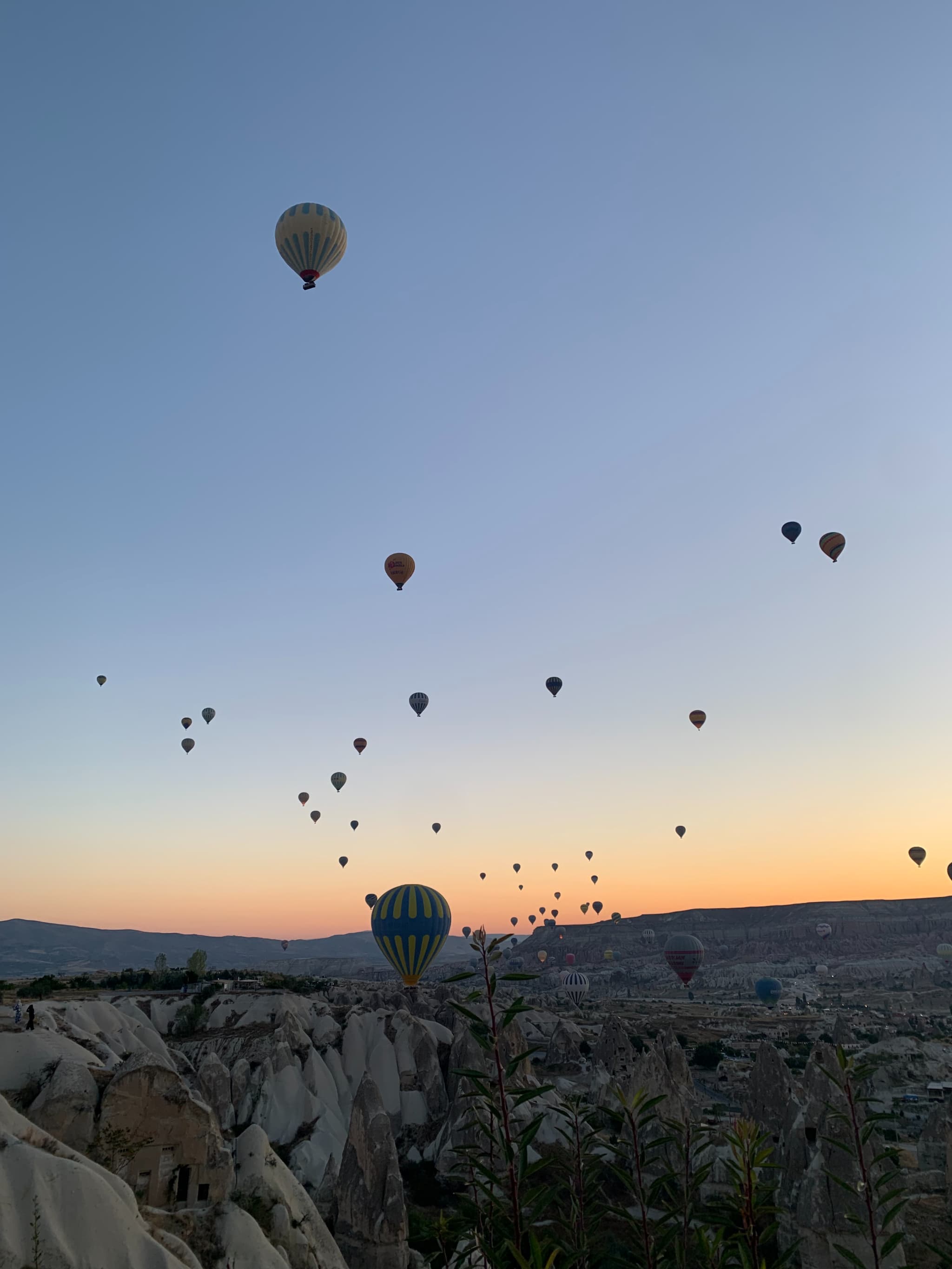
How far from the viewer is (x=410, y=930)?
1986 inches

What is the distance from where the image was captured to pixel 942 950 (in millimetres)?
158875

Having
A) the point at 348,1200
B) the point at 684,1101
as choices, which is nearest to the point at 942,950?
the point at 684,1101

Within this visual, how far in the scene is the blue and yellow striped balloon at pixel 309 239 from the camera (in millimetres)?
39844

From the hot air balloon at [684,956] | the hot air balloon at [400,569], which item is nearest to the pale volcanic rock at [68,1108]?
the hot air balloon at [400,569]

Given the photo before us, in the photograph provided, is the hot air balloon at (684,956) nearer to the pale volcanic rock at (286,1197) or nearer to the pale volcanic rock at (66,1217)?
the pale volcanic rock at (286,1197)

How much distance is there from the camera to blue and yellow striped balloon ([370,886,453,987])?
5044 centimetres

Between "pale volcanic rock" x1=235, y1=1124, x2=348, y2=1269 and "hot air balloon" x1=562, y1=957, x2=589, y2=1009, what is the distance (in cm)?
13069

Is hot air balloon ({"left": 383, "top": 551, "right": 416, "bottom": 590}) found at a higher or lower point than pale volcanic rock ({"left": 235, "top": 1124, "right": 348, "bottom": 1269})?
higher

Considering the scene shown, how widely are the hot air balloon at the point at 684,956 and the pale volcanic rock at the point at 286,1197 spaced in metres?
71.3

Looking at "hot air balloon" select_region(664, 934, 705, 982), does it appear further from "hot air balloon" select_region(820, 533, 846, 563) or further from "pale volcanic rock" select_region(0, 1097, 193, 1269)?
"pale volcanic rock" select_region(0, 1097, 193, 1269)

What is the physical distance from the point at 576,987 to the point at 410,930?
110m

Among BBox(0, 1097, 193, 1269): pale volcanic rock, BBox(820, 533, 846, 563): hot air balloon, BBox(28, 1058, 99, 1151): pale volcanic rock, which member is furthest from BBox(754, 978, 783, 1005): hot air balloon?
BBox(0, 1097, 193, 1269): pale volcanic rock

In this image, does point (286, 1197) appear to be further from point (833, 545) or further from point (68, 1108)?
point (833, 545)

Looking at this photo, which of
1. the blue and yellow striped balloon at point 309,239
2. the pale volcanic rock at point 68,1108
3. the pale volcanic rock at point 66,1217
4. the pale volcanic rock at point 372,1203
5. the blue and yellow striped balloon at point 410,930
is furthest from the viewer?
the blue and yellow striped balloon at point 410,930
